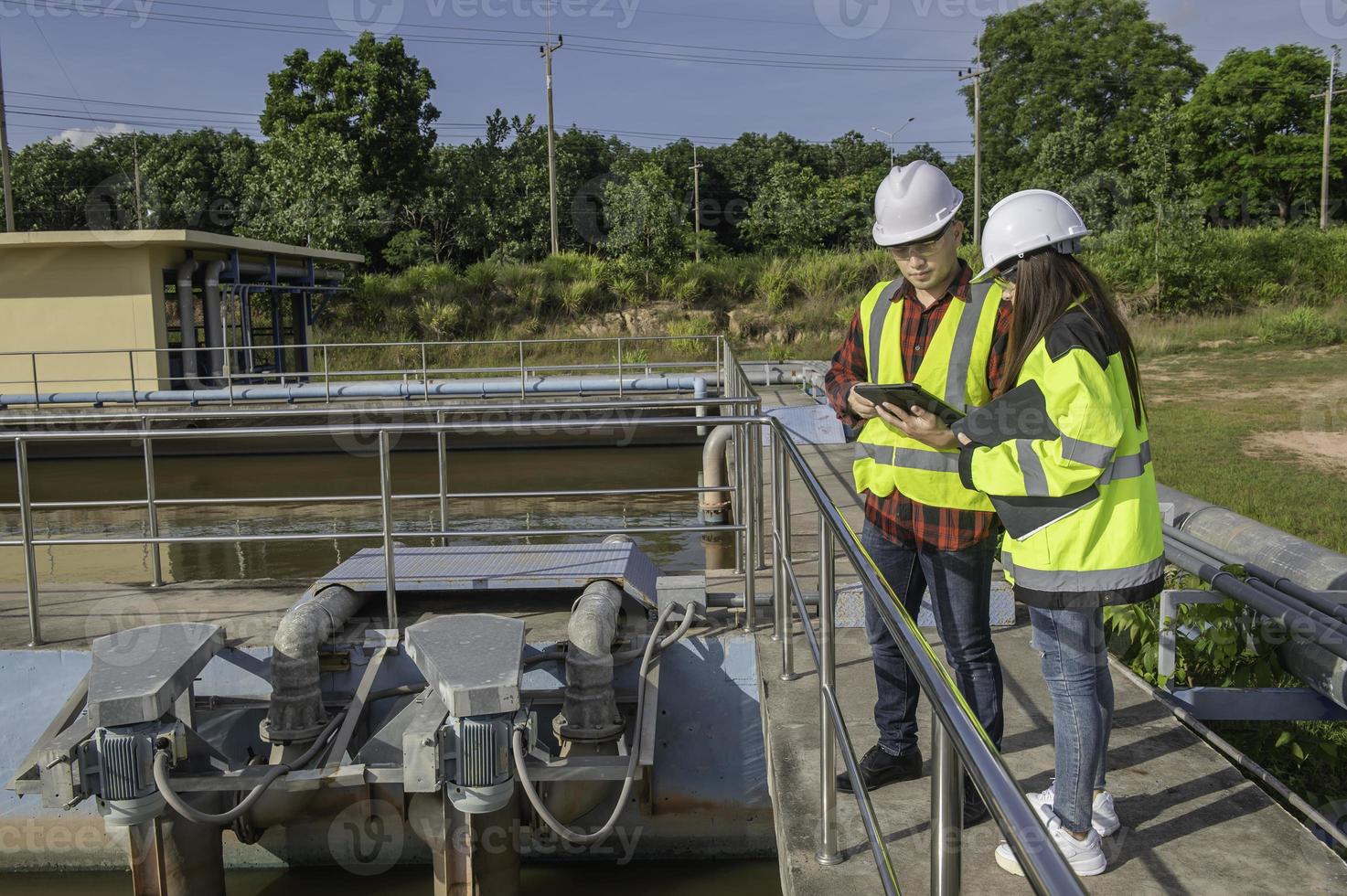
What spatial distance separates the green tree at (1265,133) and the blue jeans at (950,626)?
48252mm

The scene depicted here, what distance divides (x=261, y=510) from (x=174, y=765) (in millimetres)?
11322

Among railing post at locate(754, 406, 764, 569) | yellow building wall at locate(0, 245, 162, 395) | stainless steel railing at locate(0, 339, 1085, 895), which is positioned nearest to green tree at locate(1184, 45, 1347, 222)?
yellow building wall at locate(0, 245, 162, 395)

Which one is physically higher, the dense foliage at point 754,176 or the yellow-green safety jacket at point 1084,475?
the dense foliage at point 754,176

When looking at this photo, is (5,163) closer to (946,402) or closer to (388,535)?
(388,535)

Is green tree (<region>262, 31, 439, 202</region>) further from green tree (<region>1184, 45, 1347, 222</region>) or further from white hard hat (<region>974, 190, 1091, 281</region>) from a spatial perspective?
white hard hat (<region>974, 190, 1091, 281</region>)

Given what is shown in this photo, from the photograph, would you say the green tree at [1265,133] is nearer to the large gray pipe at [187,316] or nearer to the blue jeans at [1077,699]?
the large gray pipe at [187,316]

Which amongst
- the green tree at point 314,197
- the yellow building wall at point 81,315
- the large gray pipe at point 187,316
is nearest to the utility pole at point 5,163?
the green tree at point 314,197

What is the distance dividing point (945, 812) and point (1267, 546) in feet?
13.8

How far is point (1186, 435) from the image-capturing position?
13703 mm

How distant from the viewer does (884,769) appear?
3.40 meters

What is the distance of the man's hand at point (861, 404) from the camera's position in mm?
3044

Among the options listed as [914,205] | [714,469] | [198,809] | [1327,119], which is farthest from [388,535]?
[1327,119]

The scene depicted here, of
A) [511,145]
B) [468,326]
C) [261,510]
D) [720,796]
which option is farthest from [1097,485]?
[511,145]

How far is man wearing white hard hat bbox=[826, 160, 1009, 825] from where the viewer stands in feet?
10.0
